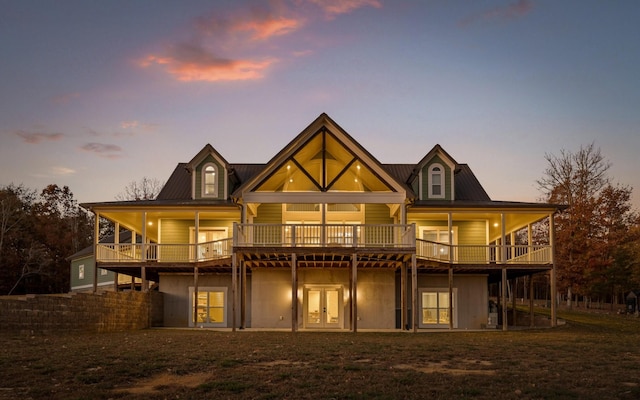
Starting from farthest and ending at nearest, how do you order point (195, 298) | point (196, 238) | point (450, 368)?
point (196, 238), point (195, 298), point (450, 368)

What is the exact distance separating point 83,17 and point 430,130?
18.1 metres

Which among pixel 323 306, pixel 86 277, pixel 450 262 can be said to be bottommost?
pixel 323 306

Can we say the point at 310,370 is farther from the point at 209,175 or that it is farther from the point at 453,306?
the point at 209,175

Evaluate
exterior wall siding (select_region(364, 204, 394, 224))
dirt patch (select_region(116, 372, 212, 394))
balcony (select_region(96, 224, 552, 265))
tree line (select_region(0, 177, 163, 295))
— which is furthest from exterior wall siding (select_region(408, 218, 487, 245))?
tree line (select_region(0, 177, 163, 295))

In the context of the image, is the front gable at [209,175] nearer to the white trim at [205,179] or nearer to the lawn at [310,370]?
the white trim at [205,179]

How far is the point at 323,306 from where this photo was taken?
98.8 ft

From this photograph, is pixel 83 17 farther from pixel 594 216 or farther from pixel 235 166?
pixel 594 216

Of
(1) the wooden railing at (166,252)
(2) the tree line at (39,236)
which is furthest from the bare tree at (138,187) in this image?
(1) the wooden railing at (166,252)

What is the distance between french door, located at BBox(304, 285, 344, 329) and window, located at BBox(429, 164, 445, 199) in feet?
20.5

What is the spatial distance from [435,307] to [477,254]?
3.13m

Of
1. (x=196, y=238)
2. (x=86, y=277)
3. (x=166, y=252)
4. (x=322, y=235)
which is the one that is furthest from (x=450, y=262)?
(x=86, y=277)

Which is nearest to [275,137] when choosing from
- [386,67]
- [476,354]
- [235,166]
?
[235,166]

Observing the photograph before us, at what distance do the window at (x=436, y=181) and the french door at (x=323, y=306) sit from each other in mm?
6260

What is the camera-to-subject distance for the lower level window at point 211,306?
30.8 meters
